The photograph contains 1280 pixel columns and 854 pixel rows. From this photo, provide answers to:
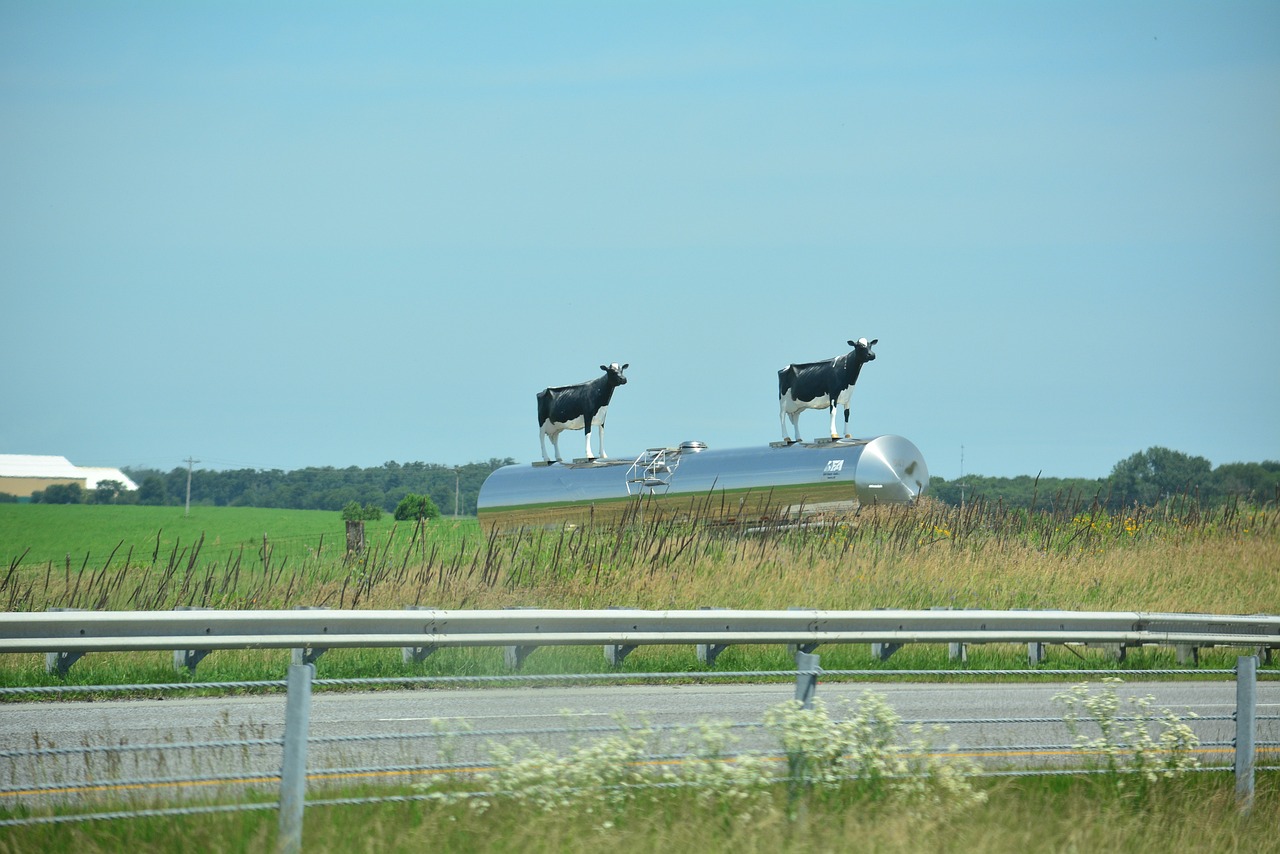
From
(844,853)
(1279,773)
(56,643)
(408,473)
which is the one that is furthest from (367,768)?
(408,473)

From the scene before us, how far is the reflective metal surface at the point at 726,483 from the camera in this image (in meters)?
23.9

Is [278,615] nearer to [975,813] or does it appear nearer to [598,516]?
[975,813]

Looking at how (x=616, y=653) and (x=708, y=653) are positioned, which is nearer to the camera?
(x=616, y=653)

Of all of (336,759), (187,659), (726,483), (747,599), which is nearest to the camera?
(336,759)

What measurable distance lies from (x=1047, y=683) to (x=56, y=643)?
984 cm

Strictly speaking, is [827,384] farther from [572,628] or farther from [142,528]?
[142,528]

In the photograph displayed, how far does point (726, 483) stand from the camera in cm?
2530

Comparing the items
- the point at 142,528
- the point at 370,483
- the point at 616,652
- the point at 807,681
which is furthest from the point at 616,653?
the point at 370,483

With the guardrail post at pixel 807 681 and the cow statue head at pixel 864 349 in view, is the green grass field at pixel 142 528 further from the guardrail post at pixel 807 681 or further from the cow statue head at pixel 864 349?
the guardrail post at pixel 807 681

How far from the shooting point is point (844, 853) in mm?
6293

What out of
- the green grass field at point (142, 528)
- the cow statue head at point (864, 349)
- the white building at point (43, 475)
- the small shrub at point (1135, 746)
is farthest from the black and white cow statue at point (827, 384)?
the white building at point (43, 475)

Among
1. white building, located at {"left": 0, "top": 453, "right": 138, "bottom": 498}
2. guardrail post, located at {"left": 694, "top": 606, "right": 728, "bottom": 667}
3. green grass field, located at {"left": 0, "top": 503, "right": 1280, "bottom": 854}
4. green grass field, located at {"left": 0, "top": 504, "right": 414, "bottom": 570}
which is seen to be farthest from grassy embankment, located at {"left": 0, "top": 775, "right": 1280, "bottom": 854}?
white building, located at {"left": 0, "top": 453, "right": 138, "bottom": 498}

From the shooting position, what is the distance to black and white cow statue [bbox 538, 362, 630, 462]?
1145 inches

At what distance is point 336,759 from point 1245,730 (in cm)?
566
